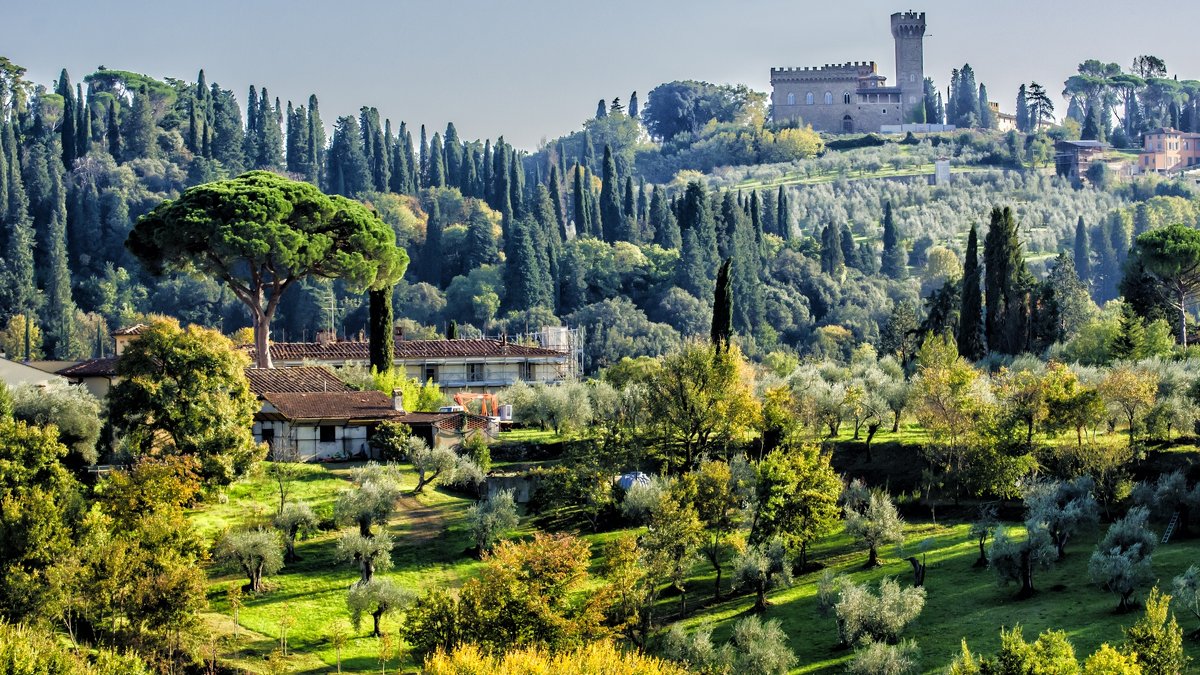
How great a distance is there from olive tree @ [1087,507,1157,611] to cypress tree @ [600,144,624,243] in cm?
9674

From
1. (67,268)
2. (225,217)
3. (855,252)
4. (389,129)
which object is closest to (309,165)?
(389,129)

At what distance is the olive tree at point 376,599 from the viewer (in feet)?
133

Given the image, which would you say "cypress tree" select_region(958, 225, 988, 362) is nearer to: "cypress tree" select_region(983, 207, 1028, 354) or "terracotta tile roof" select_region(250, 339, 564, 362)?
"cypress tree" select_region(983, 207, 1028, 354)

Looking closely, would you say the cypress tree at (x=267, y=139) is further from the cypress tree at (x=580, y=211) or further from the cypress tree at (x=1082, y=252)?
the cypress tree at (x=1082, y=252)

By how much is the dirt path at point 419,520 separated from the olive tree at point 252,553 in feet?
17.7

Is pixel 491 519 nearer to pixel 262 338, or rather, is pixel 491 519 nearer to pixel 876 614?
pixel 876 614

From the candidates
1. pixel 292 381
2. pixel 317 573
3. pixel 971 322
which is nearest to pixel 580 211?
pixel 971 322

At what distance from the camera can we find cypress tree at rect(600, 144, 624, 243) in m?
136

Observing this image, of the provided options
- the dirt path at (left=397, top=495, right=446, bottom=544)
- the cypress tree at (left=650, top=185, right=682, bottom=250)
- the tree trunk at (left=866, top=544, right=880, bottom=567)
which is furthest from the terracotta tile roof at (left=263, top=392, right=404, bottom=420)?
the cypress tree at (left=650, top=185, right=682, bottom=250)

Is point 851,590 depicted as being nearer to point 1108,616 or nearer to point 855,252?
point 1108,616

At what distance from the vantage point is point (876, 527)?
44188 mm

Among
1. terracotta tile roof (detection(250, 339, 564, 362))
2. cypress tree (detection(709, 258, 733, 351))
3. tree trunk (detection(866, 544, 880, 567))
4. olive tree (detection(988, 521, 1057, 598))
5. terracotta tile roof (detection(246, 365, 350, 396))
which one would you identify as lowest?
tree trunk (detection(866, 544, 880, 567))

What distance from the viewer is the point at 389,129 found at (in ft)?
536

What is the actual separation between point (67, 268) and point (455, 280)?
28694 mm
